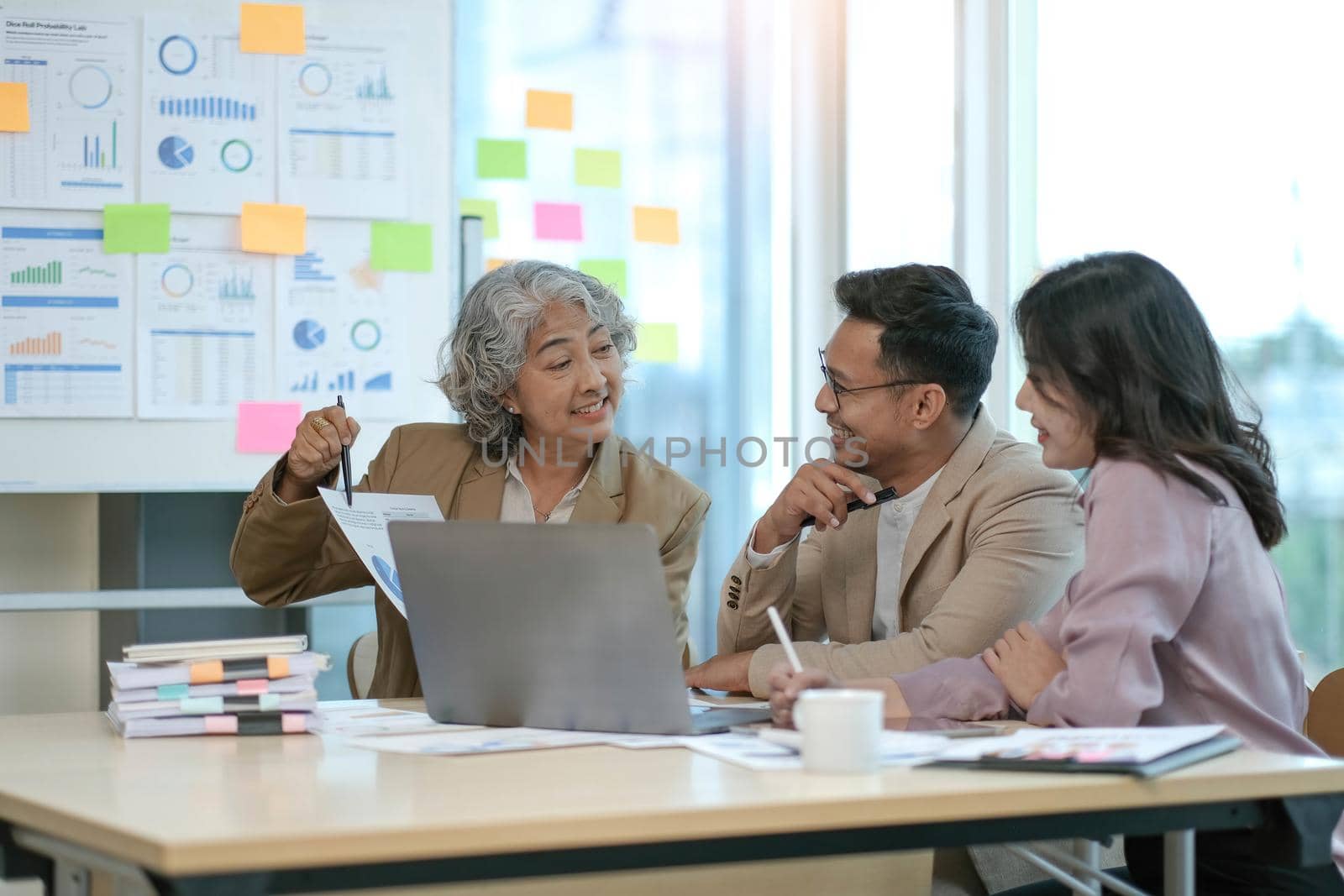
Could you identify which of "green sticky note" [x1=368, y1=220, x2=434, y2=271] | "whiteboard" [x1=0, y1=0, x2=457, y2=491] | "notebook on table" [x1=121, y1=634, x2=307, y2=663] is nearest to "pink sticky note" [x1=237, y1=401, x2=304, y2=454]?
"whiteboard" [x1=0, y1=0, x2=457, y2=491]

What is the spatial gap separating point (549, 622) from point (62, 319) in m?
1.91

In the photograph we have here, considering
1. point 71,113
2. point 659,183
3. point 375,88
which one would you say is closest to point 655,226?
point 659,183

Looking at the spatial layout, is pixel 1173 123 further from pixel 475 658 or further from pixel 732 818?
pixel 732 818

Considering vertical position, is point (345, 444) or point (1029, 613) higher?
point (345, 444)

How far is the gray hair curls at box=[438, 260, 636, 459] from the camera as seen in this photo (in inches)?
92.6

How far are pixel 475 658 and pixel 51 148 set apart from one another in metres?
1.94

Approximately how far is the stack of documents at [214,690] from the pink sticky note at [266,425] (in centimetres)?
146

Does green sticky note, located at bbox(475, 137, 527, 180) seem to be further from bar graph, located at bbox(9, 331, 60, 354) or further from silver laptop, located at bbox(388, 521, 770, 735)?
silver laptop, located at bbox(388, 521, 770, 735)

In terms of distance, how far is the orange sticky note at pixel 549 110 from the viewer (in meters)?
3.43

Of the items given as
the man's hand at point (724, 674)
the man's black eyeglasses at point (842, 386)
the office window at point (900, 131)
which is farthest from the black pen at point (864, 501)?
the office window at point (900, 131)

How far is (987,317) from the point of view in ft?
7.13

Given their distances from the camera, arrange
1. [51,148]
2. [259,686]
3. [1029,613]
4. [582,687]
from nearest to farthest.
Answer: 1. [582,687]
2. [259,686]
3. [1029,613]
4. [51,148]

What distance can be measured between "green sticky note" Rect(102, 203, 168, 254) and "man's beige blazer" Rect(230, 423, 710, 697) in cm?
90

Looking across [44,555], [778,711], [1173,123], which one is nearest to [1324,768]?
[778,711]
